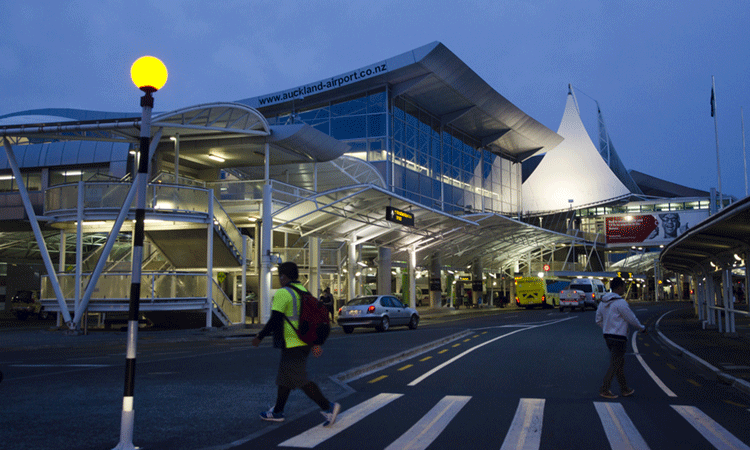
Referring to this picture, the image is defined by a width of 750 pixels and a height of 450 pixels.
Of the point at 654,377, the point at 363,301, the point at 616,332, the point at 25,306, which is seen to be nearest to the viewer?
the point at 616,332

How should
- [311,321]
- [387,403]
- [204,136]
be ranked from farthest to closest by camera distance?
1. [204,136]
2. [387,403]
3. [311,321]

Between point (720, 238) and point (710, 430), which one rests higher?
point (720, 238)

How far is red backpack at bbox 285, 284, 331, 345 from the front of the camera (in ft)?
23.0

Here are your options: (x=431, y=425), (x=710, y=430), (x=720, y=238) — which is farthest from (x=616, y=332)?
(x=720, y=238)

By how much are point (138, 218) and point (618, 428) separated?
590 cm

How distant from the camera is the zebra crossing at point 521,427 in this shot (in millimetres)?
6438

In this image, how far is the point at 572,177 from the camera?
3278 inches

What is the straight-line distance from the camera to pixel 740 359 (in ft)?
44.1

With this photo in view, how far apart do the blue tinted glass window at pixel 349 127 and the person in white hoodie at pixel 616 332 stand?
131 feet

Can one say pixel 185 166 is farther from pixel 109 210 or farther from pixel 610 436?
pixel 610 436

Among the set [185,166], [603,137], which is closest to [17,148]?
[185,166]

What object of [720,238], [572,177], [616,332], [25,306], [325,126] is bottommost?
[25,306]

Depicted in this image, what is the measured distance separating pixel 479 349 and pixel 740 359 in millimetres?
Answer: 6103

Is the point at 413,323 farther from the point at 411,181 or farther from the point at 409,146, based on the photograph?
the point at 409,146
